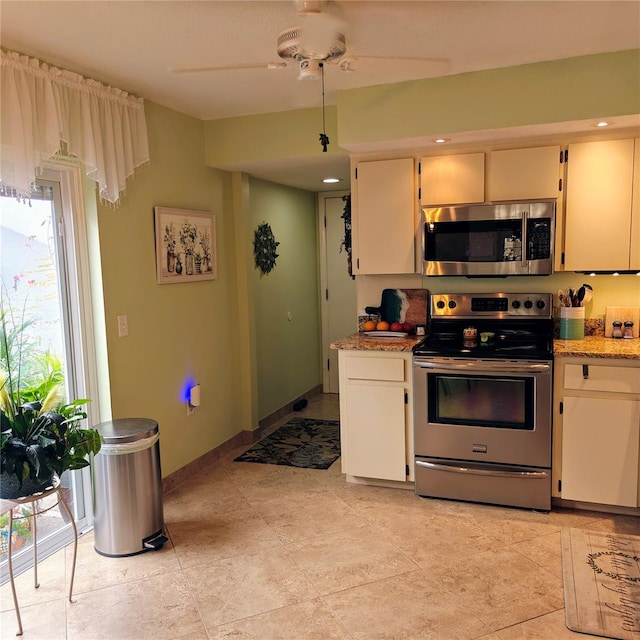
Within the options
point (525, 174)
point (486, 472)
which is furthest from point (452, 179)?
point (486, 472)

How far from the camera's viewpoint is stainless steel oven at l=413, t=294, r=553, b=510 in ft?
10.4

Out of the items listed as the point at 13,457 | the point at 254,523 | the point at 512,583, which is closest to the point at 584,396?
the point at 512,583

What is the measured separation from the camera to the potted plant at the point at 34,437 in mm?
2270

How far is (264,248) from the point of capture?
4844 millimetres

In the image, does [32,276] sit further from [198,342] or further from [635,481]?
[635,481]

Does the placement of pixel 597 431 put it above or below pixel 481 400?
below

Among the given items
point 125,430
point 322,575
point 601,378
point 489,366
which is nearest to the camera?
point 322,575

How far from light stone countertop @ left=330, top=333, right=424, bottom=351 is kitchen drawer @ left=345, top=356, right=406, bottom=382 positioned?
0.26 ft

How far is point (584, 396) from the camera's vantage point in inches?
122

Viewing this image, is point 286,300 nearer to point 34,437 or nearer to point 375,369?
point 375,369

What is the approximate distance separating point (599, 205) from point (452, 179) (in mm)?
857

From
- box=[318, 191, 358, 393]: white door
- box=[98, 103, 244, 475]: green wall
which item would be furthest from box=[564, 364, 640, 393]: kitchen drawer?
box=[318, 191, 358, 393]: white door

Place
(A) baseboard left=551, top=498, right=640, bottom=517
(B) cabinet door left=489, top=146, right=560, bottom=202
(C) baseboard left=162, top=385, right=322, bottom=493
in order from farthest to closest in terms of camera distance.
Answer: (C) baseboard left=162, top=385, right=322, bottom=493
(B) cabinet door left=489, top=146, right=560, bottom=202
(A) baseboard left=551, top=498, right=640, bottom=517

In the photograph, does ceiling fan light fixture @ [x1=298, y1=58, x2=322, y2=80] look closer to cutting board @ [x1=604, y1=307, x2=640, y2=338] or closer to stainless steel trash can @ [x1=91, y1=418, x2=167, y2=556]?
stainless steel trash can @ [x1=91, y1=418, x2=167, y2=556]
